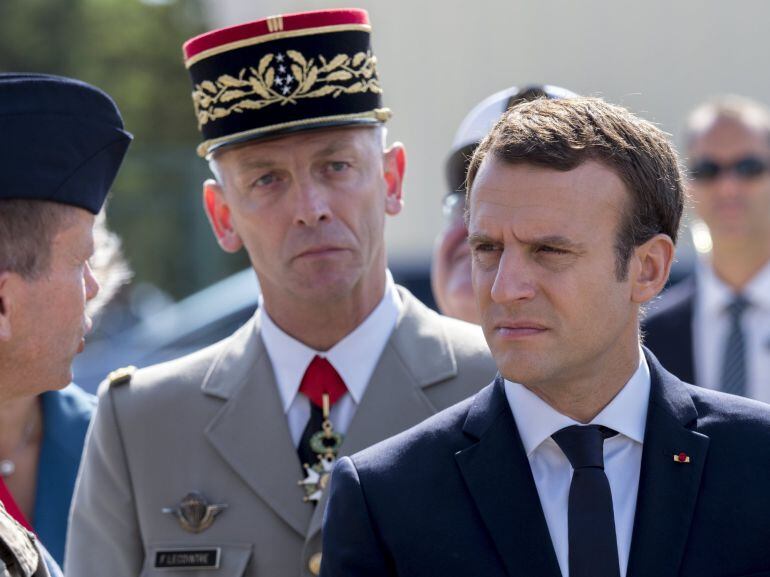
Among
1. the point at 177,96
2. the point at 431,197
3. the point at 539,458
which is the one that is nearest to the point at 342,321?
the point at 539,458

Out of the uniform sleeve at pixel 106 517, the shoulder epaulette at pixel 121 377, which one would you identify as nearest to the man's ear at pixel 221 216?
the shoulder epaulette at pixel 121 377

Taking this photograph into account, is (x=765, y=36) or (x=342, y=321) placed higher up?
(x=342, y=321)

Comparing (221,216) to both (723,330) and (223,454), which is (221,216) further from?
(723,330)

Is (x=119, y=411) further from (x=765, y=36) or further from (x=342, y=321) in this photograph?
(x=765, y=36)

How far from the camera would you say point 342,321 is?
11.2 feet

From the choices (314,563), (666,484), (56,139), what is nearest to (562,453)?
(666,484)

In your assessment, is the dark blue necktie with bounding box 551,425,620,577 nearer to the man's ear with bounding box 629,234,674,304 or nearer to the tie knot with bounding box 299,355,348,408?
the man's ear with bounding box 629,234,674,304

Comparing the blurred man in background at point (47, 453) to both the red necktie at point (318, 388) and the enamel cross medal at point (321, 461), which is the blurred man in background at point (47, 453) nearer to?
the red necktie at point (318, 388)

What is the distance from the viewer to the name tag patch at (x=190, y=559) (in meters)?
3.23

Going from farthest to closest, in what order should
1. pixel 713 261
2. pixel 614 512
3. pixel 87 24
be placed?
1. pixel 87 24
2. pixel 713 261
3. pixel 614 512

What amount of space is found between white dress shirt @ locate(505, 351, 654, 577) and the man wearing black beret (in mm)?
881

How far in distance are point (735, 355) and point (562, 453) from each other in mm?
2950

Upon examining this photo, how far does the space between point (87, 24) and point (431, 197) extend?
10564 mm

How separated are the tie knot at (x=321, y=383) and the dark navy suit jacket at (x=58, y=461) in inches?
36.6
